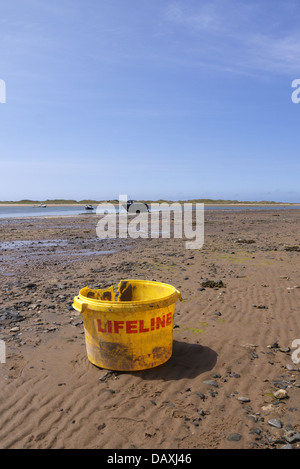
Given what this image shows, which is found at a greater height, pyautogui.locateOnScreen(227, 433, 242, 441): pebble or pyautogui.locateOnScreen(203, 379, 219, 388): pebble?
pyautogui.locateOnScreen(203, 379, 219, 388): pebble

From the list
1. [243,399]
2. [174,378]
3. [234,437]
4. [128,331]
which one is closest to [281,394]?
[243,399]

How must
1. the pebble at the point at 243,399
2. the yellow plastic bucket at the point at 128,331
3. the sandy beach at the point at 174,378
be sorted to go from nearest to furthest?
the sandy beach at the point at 174,378 → the pebble at the point at 243,399 → the yellow plastic bucket at the point at 128,331

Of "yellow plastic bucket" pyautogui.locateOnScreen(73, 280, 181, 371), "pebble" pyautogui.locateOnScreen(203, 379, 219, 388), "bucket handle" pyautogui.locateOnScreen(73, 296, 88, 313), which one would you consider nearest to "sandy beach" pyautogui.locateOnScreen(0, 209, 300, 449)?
"pebble" pyautogui.locateOnScreen(203, 379, 219, 388)

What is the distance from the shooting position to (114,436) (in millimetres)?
3258

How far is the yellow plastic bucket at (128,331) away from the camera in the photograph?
4.10 m

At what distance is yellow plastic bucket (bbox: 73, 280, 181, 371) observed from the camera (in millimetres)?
4098

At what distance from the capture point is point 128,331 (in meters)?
4.13

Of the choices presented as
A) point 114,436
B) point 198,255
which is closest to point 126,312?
point 114,436

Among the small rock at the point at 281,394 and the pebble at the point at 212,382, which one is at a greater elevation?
the small rock at the point at 281,394

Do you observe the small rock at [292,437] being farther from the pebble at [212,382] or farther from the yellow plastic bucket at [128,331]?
the yellow plastic bucket at [128,331]

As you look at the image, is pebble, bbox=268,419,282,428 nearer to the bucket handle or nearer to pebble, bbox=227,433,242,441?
pebble, bbox=227,433,242,441

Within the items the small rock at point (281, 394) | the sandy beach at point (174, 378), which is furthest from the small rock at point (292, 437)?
the small rock at point (281, 394)

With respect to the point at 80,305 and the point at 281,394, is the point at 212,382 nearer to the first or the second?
the point at 281,394
